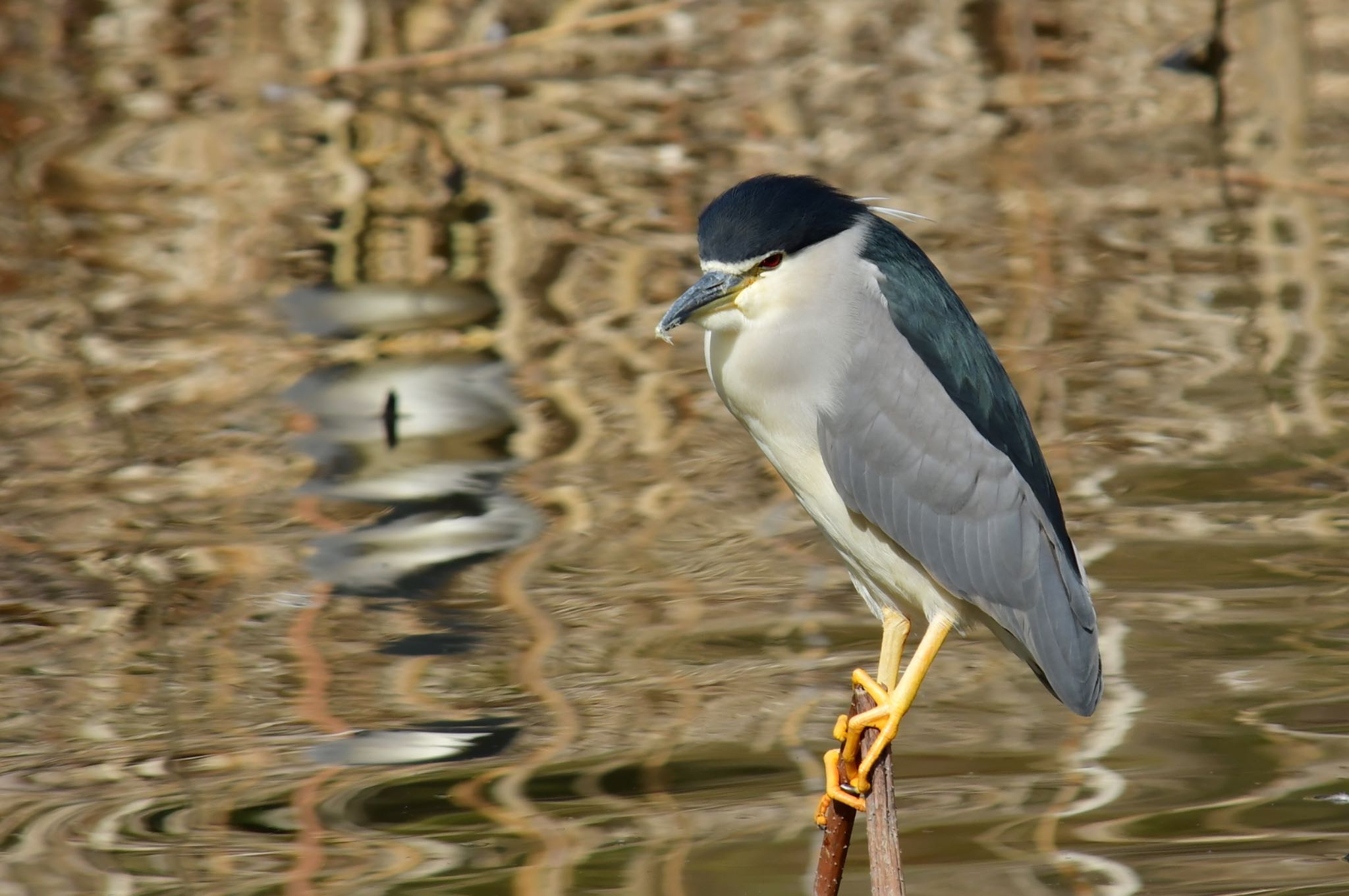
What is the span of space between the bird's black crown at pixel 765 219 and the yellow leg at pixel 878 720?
32.4 inches

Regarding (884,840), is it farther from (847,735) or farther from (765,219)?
(765,219)

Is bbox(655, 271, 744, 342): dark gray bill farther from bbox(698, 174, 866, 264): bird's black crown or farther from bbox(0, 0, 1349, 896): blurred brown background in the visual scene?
bbox(0, 0, 1349, 896): blurred brown background

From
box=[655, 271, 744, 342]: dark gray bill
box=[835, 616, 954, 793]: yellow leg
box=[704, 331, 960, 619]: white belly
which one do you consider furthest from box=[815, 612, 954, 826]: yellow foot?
box=[655, 271, 744, 342]: dark gray bill

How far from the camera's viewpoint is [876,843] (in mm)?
3262

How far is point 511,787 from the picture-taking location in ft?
15.3

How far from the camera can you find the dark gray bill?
128 inches

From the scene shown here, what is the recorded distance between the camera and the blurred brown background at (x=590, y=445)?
454cm

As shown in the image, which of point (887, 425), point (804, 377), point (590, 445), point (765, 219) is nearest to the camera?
point (765, 219)

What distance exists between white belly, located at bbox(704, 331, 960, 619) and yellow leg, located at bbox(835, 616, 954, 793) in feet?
1.05

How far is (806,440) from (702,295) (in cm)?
44

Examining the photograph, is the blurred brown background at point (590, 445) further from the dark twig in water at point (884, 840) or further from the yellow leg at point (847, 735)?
the dark twig in water at point (884, 840)

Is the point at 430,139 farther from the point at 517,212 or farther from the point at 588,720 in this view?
the point at 588,720

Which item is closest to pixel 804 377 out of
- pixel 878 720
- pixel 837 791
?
pixel 878 720

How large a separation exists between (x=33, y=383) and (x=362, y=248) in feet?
6.90
